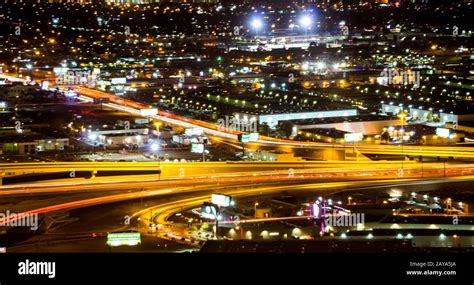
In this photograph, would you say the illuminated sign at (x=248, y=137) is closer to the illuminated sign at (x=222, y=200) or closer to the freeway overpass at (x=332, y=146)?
the freeway overpass at (x=332, y=146)

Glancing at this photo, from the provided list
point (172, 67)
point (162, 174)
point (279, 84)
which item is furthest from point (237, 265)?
point (172, 67)

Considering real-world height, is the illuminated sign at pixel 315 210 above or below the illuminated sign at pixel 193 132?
below

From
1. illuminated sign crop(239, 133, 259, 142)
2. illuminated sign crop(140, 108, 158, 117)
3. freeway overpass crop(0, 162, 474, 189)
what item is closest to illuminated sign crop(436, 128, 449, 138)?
freeway overpass crop(0, 162, 474, 189)

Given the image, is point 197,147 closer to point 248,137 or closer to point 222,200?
point 248,137

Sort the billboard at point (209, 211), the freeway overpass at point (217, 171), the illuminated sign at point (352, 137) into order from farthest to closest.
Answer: the illuminated sign at point (352, 137)
the freeway overpass at point (217, 171)
the billboard at point (209, 211)

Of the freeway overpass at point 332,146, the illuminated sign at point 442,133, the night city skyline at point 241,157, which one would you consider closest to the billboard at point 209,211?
the night city skyline at point 241,157

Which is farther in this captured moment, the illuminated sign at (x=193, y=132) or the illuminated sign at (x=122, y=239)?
the illuminated sign at (x=193, y=132)

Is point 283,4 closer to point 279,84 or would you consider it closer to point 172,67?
point 172,67
